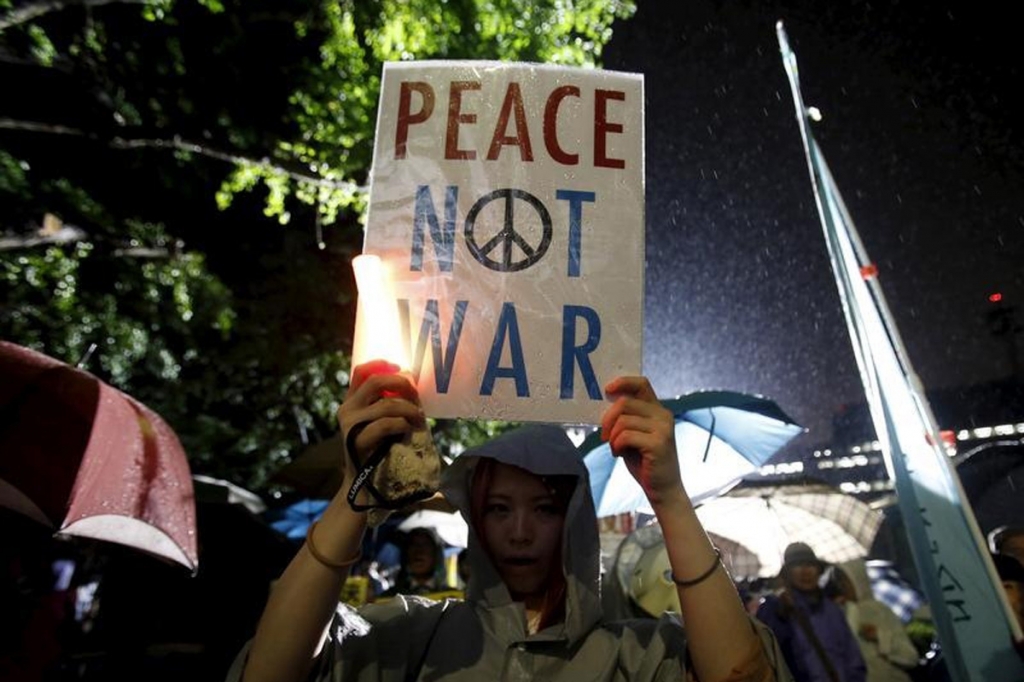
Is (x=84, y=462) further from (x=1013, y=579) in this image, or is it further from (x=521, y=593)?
(x=1013, y=579)

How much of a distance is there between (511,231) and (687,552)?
997 mm

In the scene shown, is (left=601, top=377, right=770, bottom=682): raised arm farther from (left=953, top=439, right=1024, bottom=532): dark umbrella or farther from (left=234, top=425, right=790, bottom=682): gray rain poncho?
(left=953, top=439, right=1024, bottom=532): dark umbrella

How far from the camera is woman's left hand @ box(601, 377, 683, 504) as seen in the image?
5.40ft

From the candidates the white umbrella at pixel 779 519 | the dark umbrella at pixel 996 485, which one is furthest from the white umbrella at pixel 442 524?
the dark umbrella at pixel 996 485

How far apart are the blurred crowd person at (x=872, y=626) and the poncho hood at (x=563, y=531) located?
4845 millimetres

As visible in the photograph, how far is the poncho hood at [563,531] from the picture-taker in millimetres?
1955

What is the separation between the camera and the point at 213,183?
12062 mm

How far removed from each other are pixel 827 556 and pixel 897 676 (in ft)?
4.79

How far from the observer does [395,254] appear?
2045mm

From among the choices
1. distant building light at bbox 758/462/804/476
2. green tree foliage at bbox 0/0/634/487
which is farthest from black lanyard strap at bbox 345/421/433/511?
green tree foliage at bbox 0/0/634/487

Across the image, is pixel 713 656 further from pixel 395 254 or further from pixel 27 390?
pixel 27 390

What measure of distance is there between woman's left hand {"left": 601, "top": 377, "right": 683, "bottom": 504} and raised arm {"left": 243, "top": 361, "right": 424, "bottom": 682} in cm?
46

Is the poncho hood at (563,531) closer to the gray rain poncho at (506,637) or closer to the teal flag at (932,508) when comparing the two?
the gray rain poncho at (506,637)

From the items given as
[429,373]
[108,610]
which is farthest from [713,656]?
[108,610]
